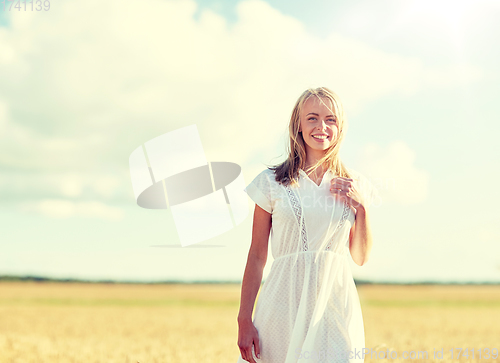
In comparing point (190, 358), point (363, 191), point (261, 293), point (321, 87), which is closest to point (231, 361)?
point (190, 358)

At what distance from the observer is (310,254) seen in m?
2.56

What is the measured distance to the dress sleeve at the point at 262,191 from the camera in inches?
104

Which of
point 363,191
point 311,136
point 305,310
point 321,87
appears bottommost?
point 305,310

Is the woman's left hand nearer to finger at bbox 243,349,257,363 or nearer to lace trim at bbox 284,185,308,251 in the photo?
lace trim at bbox 284,185,308,251

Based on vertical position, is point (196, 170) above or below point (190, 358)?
above

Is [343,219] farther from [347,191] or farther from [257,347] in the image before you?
[257,347]

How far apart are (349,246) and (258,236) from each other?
0.60 meters

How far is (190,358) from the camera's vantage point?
592 cm

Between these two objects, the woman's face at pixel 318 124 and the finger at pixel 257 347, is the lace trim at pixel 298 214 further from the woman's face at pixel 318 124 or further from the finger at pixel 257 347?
the finger at pixel 257 347

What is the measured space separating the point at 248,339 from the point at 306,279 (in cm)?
50

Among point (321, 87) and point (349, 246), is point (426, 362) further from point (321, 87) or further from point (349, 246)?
point (321, 87)

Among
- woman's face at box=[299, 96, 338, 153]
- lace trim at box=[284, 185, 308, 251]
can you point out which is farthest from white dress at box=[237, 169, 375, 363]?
woman's face at box=[299, 96, 338, 153]

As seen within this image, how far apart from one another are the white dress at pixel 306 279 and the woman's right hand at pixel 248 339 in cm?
4

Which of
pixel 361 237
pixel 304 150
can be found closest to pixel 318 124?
pixel 304 150
